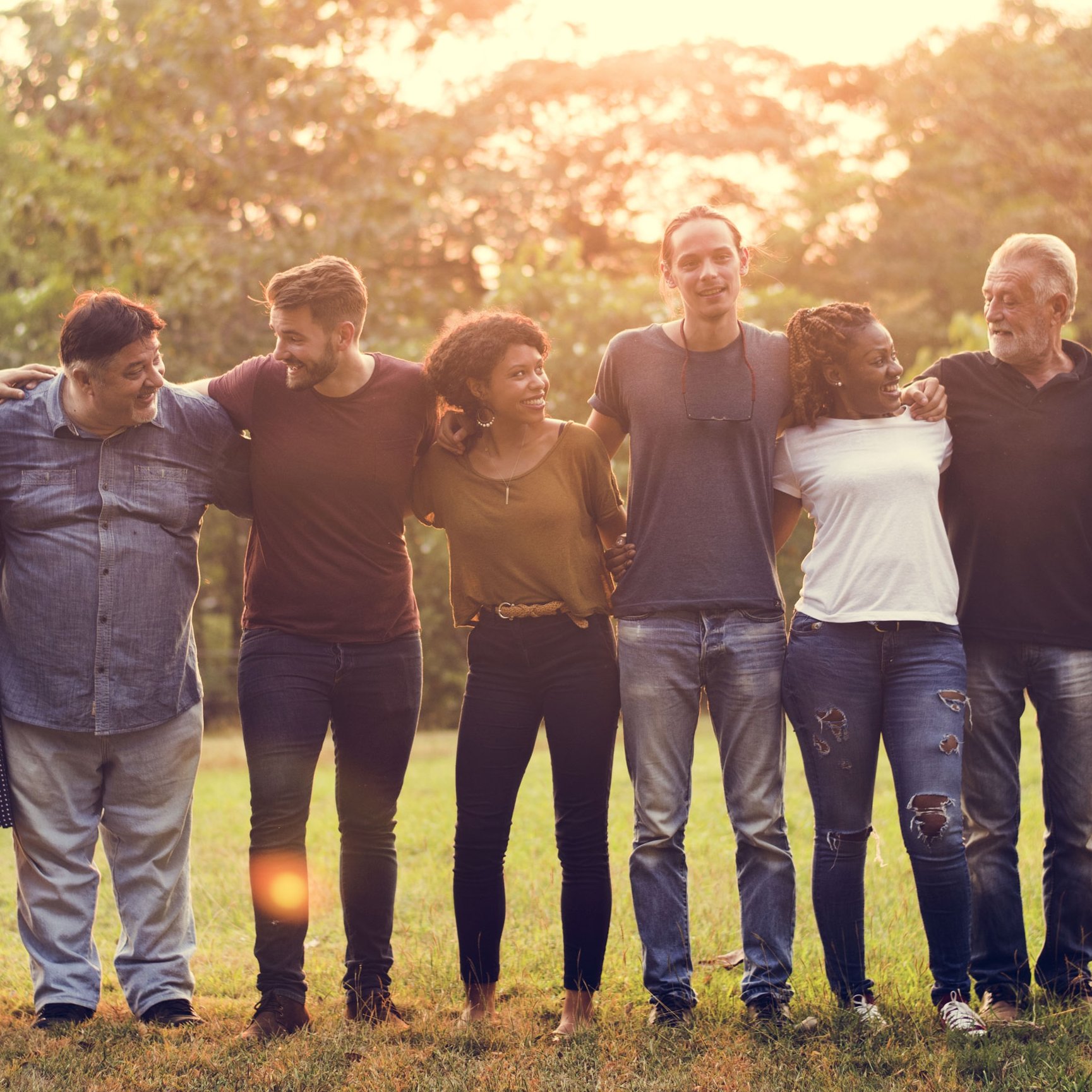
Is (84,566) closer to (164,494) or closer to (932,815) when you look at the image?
(164,494)

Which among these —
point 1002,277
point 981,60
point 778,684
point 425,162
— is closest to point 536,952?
point 778,684

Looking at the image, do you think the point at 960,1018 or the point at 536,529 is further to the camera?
the point at 536,529

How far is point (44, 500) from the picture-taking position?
4.23 m

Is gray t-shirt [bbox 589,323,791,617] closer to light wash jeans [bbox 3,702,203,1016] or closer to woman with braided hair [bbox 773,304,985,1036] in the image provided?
woman with braided hair [bbox 773,304,985,1036]

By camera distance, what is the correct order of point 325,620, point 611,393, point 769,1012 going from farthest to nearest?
point 611,393, point 325,620, point 769,1012

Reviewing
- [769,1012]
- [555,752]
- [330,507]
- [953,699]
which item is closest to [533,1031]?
[769,1012]

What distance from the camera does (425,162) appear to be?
55.2 feet

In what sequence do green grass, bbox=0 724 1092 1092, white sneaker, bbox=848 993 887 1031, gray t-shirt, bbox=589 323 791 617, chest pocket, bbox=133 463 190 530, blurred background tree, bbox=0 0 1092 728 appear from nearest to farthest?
green grass, bbox=0 724 1092 1092, white sneaker, bbox=848 993 887 1031, gray t-shirt, bbox=589 323 791 617, chest pocket, bbox=133 463 190 530, blurred background tree, bbox=0 0 1092 728

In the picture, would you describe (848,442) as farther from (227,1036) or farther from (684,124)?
(684,124)

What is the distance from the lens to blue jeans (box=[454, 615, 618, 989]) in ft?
13.5

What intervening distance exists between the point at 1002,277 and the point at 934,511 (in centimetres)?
84

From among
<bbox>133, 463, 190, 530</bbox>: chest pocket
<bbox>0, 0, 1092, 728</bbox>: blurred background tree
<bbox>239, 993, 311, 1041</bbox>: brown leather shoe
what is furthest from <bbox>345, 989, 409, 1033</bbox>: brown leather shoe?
<bbox>0, 0, 1092, 728</bbox>: blurred background tree

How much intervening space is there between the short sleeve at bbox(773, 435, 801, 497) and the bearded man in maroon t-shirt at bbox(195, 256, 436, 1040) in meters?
1.17

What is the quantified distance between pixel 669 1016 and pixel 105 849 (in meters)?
1.94
